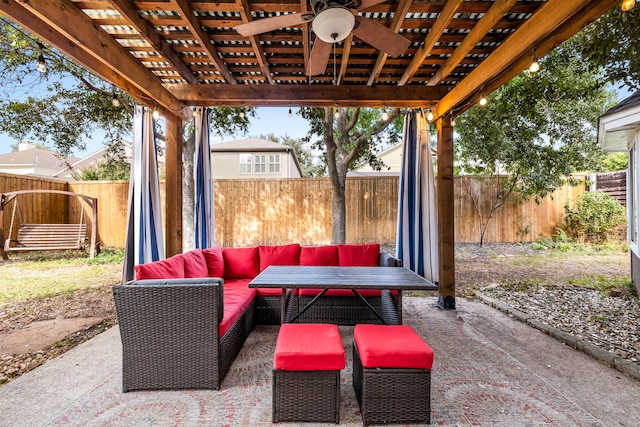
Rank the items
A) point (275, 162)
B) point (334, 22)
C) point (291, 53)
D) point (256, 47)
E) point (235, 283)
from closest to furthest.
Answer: point (334, 22) < point (256, 47) < point (291, 53) < point (235, 283) < point (275, 162)

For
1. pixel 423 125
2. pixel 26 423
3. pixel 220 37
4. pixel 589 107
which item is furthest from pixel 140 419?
pixel 589 107

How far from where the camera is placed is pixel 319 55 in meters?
2.58

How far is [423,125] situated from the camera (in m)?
4.11

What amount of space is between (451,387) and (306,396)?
1.04 metres

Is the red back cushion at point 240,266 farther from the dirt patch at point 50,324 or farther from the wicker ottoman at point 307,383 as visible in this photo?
the wicker ottoman at point 307,383

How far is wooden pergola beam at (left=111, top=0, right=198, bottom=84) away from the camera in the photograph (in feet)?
Result: 7.56

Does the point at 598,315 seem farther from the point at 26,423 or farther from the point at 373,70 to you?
the point at 26,423

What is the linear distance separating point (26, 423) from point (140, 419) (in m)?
0.62

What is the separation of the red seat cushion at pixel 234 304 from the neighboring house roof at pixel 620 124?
176 inches

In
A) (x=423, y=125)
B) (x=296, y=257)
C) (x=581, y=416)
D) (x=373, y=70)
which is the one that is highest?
(x=373, y=70)

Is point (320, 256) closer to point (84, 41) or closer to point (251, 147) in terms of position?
point (84, 41)

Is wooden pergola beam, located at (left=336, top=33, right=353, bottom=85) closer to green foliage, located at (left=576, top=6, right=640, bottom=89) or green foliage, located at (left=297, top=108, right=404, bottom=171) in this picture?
green foliage, located at (left=297, top=108, right=404, bottom=171)

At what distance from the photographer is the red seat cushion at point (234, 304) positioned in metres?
2.29

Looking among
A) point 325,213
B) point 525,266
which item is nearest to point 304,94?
point 325,213
